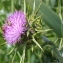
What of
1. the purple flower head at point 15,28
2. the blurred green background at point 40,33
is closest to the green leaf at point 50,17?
the blurred green background at point 40,33

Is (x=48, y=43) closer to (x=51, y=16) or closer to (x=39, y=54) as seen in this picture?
(x=51, y=16)

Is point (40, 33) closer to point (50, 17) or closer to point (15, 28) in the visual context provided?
point (15, 28)

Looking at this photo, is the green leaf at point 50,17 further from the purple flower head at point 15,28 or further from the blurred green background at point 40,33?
the purple flower head at point 15,28

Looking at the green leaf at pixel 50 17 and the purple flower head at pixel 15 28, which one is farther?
the green leaf at pixel 50 17

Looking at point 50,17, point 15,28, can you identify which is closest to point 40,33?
point 15,28

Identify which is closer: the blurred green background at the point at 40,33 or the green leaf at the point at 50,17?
the blurred green background at the point at 40,33

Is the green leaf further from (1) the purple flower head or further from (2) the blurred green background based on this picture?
(1) the purple flower head
